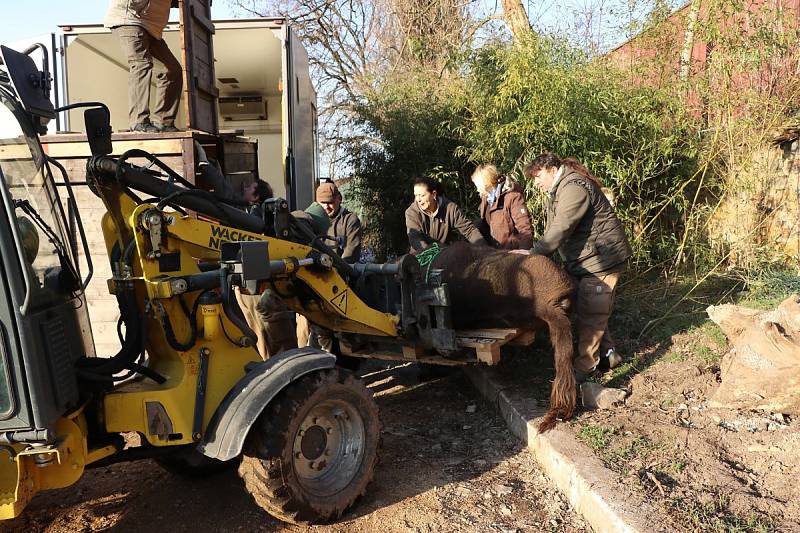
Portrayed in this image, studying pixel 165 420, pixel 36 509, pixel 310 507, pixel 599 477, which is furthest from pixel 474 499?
pixel 36 509

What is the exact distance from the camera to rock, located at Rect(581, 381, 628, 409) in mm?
4352

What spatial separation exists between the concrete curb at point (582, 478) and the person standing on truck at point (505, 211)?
1.60 metres

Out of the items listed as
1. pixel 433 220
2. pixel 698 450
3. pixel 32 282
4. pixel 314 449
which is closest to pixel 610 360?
pixel 698 450

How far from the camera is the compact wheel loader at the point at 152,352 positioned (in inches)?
97.7

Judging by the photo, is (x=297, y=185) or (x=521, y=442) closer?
(x=521, y=442)

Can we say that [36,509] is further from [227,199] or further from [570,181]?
[570,181]

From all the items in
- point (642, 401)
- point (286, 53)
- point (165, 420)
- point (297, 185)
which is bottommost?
point (642, 401)

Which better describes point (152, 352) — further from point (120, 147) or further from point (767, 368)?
point (767, 368)

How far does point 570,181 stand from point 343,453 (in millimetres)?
2634

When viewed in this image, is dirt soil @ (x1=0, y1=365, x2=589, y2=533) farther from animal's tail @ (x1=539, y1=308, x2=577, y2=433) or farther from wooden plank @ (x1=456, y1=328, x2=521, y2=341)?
wooden plank @ (x1=456, y1=328, x2=521, y2=341)

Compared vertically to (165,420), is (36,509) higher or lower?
lower

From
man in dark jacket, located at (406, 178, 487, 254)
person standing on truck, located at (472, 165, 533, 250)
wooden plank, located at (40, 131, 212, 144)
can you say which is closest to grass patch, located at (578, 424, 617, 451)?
person standing on truck, located at (472, 165, 533, 250)

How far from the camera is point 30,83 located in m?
2.67

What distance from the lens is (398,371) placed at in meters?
6.19
